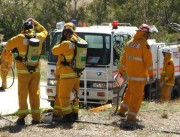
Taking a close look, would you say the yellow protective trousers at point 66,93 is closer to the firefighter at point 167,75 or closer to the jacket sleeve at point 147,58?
the jacket sleeve at point 147,58

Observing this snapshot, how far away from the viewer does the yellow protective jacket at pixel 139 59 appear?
7.39 meters

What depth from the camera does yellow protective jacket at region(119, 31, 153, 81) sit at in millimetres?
7387

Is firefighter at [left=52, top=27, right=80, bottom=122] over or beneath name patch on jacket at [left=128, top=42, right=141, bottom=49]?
beneath

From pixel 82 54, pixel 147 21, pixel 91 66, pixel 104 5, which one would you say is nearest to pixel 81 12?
pixel 104 5

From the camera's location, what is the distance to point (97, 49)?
385 inches

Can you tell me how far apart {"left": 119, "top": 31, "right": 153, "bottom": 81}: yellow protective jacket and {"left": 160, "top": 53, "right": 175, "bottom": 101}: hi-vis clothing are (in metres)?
4.23

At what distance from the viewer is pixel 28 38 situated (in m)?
7.23

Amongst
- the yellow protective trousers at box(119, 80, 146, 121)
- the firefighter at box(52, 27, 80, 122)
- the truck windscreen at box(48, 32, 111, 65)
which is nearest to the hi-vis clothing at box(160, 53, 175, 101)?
the truck windscreen at box(48, 32, 111, 65)

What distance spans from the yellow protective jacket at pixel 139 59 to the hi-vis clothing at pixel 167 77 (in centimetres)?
423

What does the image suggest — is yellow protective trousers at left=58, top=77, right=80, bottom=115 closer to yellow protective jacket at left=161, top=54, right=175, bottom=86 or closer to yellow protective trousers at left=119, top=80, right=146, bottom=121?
yellow protective trousers at left=119, top=80, right=146, bottom=121

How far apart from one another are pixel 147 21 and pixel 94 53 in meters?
18.7

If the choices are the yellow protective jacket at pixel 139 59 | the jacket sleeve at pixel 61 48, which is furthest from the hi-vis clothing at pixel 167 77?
A: the jacket sleeve at pixel 61 48

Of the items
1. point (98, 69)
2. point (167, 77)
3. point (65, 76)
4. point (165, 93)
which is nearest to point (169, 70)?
point (167, 77)

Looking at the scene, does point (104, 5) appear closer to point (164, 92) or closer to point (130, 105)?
point (164, 92)
